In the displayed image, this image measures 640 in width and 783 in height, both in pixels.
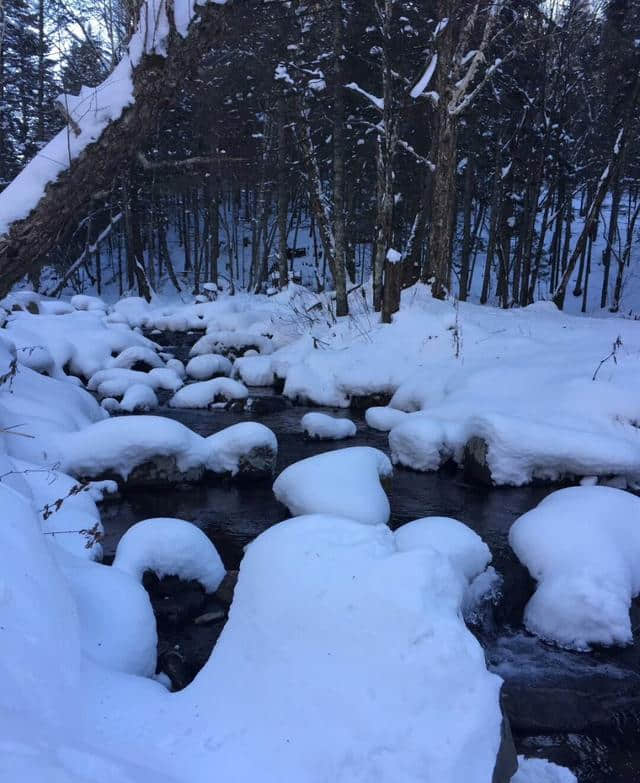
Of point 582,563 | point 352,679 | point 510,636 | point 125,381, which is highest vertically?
point 352,679

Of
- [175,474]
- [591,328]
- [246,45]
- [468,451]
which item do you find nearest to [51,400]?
[175,474]

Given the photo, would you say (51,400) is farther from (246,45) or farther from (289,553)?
A: (246,45)

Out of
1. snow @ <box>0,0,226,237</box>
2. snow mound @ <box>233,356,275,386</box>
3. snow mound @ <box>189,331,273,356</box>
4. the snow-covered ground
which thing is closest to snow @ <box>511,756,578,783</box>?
the snow-covered ground

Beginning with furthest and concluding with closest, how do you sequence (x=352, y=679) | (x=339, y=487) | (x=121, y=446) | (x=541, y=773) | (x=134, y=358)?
(x=134, y=358), (x=121, y=446), (x=339, y=487), (x=541, y=773), (x=352, y=679)

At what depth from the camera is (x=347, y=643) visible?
2467 mm

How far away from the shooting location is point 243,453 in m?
6.78

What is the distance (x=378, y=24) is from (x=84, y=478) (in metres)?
11.9

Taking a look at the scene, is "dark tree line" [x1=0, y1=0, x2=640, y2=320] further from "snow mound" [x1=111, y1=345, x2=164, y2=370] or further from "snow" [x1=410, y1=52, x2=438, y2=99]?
"snow mound" [x1=111, y1=345, x2=164, y2=370]

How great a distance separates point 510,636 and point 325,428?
14.9ft

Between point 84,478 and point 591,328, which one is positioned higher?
point 591,328

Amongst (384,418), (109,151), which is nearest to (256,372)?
(384,418)

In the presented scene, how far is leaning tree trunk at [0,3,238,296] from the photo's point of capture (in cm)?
309

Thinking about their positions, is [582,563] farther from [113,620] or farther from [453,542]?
[113,620]

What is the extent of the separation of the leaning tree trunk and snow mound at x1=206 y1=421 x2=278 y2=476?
3.77m
